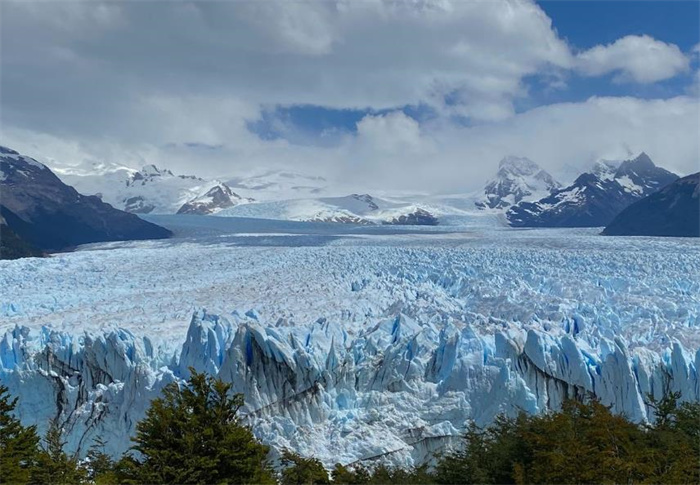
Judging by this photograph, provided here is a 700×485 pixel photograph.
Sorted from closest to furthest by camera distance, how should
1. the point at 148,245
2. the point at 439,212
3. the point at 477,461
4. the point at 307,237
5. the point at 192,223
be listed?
1. the point at 477,461
2. the point at 307,237
3. the point at 148,245
4. the point at 192,223
5. the point at 439,212

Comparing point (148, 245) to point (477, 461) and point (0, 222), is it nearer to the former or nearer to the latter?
point (0, 222)

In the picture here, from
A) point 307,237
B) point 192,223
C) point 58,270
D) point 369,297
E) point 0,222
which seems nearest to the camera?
point 369,297

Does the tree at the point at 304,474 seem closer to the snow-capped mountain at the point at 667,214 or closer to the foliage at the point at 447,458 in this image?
the foliage at the point at 447,458

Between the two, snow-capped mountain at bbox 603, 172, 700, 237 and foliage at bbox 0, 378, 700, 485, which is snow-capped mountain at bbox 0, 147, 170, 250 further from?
foliage at bbox 0, 378, 700, 485

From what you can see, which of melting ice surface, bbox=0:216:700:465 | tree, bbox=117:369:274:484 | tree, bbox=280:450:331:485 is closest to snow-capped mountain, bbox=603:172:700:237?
melting ice surface, bbox=0:216:700:465

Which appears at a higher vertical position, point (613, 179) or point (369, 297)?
point (613, 179)

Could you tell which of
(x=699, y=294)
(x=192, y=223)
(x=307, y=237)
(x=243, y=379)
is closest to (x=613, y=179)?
(x=192, y=223)

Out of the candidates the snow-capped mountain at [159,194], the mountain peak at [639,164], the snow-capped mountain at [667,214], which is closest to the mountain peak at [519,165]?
the mountain peak at [639,164]
